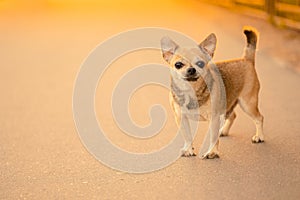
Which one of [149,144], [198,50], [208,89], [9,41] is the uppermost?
[198,50]

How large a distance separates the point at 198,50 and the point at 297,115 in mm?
1711

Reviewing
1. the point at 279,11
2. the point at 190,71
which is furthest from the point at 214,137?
the point at 279,11

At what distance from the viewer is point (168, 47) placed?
4.93 m

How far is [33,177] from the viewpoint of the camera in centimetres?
467

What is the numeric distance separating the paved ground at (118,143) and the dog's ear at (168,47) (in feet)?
2.92

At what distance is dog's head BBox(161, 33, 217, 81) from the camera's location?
15.6 ft

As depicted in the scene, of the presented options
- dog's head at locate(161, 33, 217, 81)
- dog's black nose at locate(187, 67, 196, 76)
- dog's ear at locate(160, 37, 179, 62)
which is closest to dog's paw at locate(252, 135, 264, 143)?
dog's head at locate(161, 33, 217, 81)

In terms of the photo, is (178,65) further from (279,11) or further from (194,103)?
(279,11)

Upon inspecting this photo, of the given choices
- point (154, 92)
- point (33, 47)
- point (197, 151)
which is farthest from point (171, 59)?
point (33, 47)

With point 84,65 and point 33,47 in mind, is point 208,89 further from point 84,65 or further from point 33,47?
point 33,47

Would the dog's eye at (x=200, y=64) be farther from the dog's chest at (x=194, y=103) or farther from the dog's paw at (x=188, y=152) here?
the dog's paw at (x=188, y=152)

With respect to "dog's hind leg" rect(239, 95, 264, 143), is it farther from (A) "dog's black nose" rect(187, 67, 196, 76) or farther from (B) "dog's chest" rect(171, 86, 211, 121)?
(A) "dog's black nose" rect(187, 67, 196, 76)

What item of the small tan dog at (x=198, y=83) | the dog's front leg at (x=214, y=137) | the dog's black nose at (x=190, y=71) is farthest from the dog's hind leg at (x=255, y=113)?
the dog's black nose at (x=190, y=71)

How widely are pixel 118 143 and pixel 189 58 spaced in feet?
3.97
